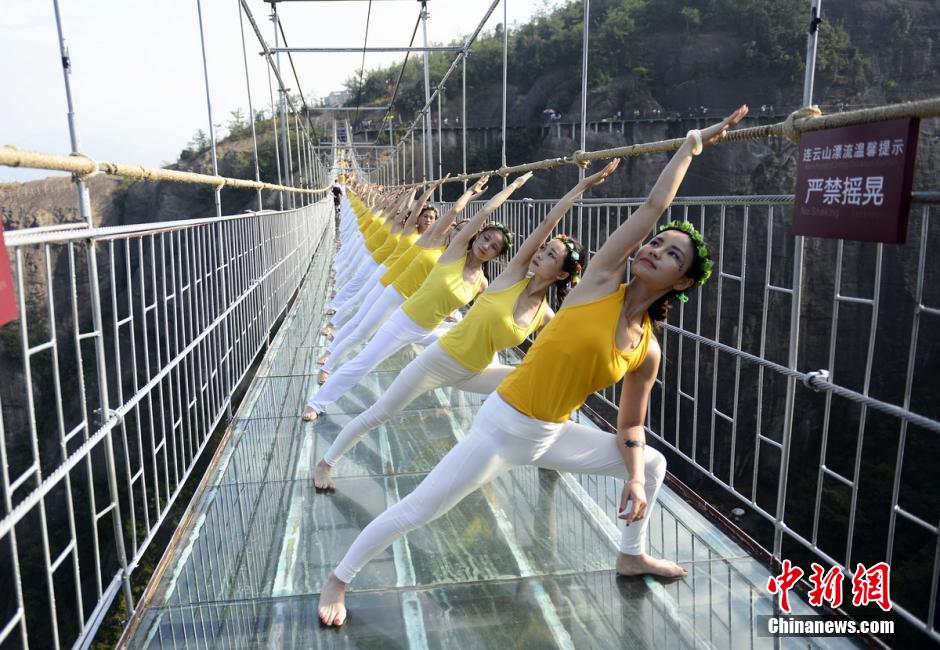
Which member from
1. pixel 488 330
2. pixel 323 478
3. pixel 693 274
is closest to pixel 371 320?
pixel 323 478

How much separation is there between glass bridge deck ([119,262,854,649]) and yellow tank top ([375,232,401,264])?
10.1 feet

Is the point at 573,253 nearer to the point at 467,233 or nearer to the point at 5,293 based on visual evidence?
the point at 467,233

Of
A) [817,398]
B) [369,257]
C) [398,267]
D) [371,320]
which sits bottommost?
[817,398]

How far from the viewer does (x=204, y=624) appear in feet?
8.41

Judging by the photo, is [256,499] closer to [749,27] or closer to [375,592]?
[375,592]

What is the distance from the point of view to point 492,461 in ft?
8.14

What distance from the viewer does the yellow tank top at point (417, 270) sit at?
5246 millimetres

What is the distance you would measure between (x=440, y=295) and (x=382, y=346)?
461mm

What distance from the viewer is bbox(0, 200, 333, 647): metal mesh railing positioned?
6.31 feet

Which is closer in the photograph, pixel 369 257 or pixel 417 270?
pixel 417 270

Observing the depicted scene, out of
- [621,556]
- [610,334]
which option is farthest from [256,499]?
[610,334]

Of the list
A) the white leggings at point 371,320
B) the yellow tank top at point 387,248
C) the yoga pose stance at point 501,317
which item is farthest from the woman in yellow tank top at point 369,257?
the yoga pose stance at point 501,317

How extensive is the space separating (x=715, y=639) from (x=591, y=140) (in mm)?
34947

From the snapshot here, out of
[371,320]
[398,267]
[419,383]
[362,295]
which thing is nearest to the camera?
[419,383]
